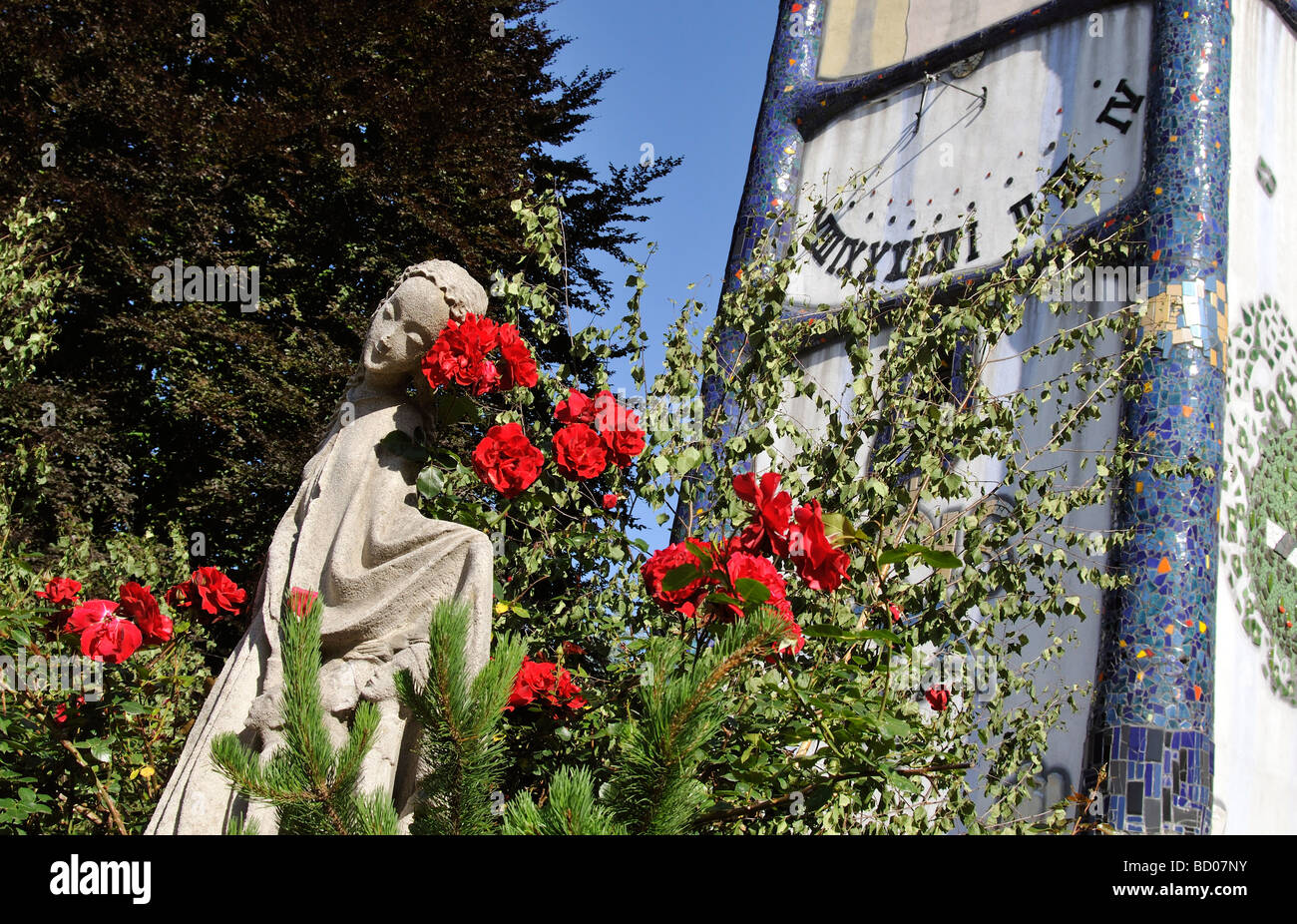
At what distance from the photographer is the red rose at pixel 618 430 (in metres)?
2.80

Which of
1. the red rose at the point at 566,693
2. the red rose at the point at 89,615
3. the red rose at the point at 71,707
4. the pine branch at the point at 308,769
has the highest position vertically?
the red rose at the point at 89,615

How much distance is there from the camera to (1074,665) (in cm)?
461

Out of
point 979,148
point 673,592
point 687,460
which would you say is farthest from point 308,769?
point 979,148

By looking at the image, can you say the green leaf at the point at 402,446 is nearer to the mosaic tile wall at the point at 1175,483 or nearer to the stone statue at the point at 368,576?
the stone statue at the point at 368,576

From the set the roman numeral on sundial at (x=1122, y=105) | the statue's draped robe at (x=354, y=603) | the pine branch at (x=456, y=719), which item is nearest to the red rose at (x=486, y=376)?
the statue's draped robe at (x=354, y=603)

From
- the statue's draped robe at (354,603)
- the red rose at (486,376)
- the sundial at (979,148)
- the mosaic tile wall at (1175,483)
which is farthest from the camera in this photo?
the sundial at (979,148)

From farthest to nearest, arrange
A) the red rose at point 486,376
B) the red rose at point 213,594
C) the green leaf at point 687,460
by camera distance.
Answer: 1. the red rose at point 213,594
2. the green leaf at point 687,460
3. the red rose at point 486,376

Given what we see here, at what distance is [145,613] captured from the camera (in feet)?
10.3

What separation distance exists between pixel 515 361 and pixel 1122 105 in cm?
385

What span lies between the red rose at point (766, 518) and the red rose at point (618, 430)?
77cm

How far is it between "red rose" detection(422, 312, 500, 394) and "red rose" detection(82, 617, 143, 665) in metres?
1.05

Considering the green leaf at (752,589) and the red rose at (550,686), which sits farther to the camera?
the red rose at (550,686)

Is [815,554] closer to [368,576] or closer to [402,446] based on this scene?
[368,576]
